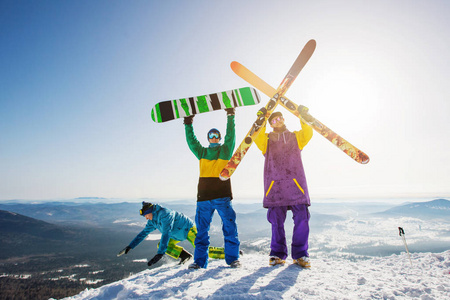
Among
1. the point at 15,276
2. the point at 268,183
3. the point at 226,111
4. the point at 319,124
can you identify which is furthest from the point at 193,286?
the point at 15,276

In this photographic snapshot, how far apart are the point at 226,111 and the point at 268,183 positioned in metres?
2.33

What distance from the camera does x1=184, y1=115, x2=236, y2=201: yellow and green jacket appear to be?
496 cm

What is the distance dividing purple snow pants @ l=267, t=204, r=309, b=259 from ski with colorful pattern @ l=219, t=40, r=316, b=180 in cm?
138

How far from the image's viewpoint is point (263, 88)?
6.93 metres

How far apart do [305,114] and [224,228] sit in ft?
11.7

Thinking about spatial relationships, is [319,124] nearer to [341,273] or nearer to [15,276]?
[341,273]

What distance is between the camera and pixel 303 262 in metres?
4.31

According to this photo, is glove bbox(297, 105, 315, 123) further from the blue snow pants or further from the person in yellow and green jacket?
the blue snow pants

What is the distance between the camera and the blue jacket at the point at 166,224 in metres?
6.42

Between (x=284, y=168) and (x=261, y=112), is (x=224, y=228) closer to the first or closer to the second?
(x=284, y=168)

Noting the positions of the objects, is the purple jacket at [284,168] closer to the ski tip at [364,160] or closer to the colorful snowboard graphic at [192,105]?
the ski tip at [364,160]

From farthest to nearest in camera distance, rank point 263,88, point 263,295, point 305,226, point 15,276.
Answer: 1. point 15,276
2. point 263,88
3. point 305,226
4. point 263,295

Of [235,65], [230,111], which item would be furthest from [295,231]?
[235,65]

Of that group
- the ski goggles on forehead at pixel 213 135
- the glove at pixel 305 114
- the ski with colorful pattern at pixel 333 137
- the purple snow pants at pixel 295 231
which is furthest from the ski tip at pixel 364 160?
the ski goggles on forehead at pixel 213 135
